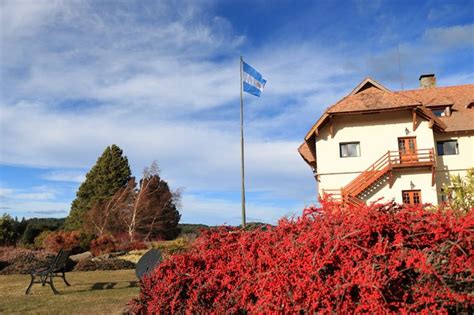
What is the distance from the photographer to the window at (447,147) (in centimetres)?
2355

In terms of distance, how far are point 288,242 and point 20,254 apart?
20401 millimetres

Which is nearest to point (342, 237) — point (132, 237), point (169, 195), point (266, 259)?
point (266, 259)

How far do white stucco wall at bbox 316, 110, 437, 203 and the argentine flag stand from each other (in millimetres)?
4977

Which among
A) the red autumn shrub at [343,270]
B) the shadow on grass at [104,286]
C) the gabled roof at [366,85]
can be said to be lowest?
the shadow on grass at [104,286]

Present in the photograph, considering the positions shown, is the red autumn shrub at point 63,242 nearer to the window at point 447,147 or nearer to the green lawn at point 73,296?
the green lawn at point 73,296

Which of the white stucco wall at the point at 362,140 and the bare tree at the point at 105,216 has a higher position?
the white stucco wall at the point at 362,140

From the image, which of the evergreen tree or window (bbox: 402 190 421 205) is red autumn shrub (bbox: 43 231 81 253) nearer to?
the evergreen tree

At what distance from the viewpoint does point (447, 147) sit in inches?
935

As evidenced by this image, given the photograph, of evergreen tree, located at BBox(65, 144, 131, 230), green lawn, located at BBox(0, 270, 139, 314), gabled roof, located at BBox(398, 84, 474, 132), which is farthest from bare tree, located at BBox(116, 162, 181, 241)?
gabled roof, located at BBox(398, 84, 474, 132)

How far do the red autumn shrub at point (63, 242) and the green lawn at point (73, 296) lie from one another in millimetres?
10554

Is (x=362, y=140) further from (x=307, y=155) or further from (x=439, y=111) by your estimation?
(x=439, y=111)

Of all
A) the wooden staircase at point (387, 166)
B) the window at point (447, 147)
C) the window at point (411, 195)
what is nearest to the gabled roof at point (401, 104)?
the window at point (447, 147)

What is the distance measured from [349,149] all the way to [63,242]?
19.1m

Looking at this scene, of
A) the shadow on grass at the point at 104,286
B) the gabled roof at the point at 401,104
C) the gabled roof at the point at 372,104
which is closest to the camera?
the shadow on grass at the point at 104,286
